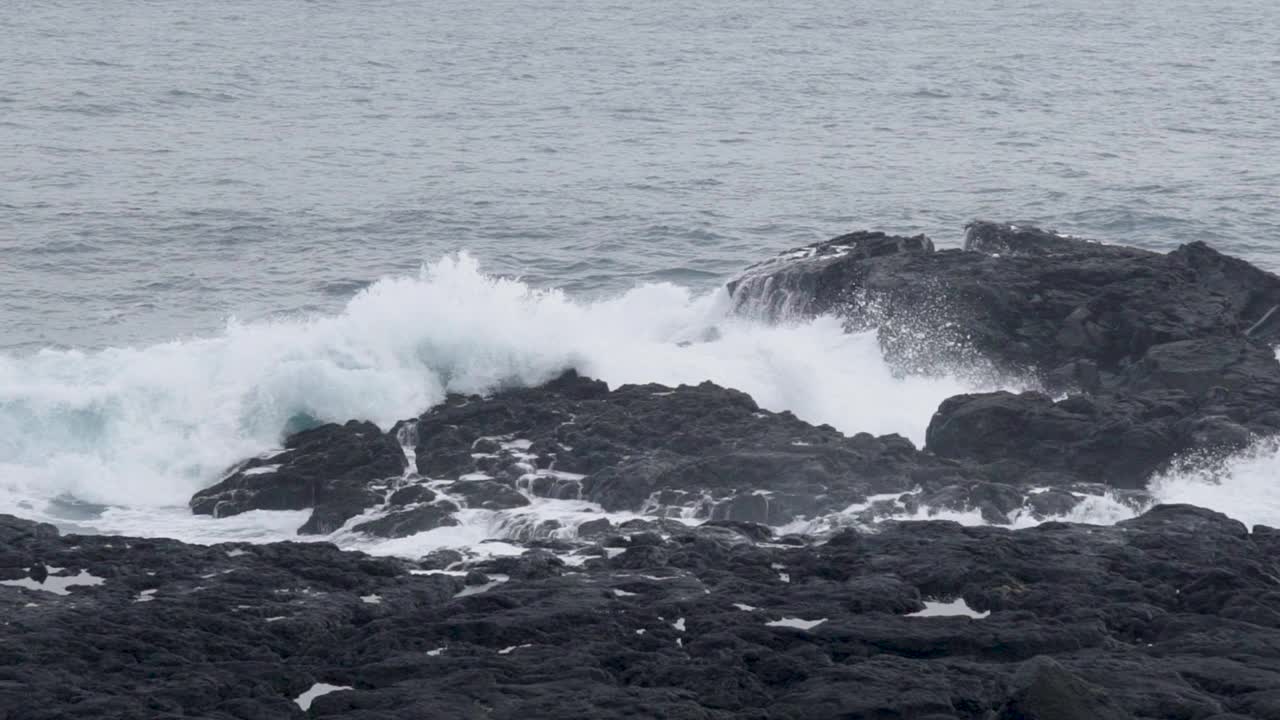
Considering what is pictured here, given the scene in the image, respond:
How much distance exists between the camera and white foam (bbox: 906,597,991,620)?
19.0 meters

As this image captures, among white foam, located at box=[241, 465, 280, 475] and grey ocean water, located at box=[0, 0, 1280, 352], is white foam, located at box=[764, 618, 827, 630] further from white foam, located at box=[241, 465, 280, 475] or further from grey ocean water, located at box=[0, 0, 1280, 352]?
grey ocean water, located at box=[0, 0, 1280, 352]

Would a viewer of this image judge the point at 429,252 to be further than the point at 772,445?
Yes

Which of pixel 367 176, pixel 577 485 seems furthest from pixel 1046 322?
pixel 367 176

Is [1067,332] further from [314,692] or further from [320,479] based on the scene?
[314,692]

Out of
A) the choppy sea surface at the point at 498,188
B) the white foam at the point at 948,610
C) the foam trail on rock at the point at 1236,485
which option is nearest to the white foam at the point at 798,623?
the white foam at the point at 948,610

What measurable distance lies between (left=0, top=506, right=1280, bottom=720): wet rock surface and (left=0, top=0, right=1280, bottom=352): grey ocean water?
563 inches

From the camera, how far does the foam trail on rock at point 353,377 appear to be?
2736 cm

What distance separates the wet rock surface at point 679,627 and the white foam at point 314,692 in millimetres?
57

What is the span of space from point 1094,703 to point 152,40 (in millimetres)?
57858

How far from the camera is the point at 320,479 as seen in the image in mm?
24938

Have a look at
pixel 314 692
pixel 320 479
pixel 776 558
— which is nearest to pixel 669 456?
pixel 776 558

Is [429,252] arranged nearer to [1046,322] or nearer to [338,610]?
[1046,322]

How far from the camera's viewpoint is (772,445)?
24.9 metres

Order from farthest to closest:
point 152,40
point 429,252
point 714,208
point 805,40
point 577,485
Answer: point 805,40, point 152,40, point 714,208, point 429,252, point 577,485
